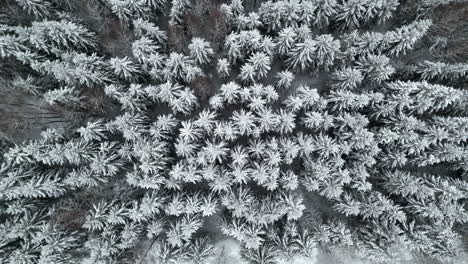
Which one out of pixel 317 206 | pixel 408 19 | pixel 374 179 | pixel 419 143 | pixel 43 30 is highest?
pixel 43 30

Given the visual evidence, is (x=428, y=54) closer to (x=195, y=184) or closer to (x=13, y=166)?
(x=195, y=184)

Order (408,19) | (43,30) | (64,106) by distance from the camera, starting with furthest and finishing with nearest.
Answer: (408,19)
(64,106)
(43,30)

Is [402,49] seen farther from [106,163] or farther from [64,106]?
[64,106]

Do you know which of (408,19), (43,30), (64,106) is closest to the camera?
(43,30)

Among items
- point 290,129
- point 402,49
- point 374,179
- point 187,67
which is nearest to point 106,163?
point 187,67

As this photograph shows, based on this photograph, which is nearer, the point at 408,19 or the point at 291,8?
the point at 291,8

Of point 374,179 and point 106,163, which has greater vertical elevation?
point 106,163

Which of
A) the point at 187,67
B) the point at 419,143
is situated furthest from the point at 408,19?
the point at 187,67
